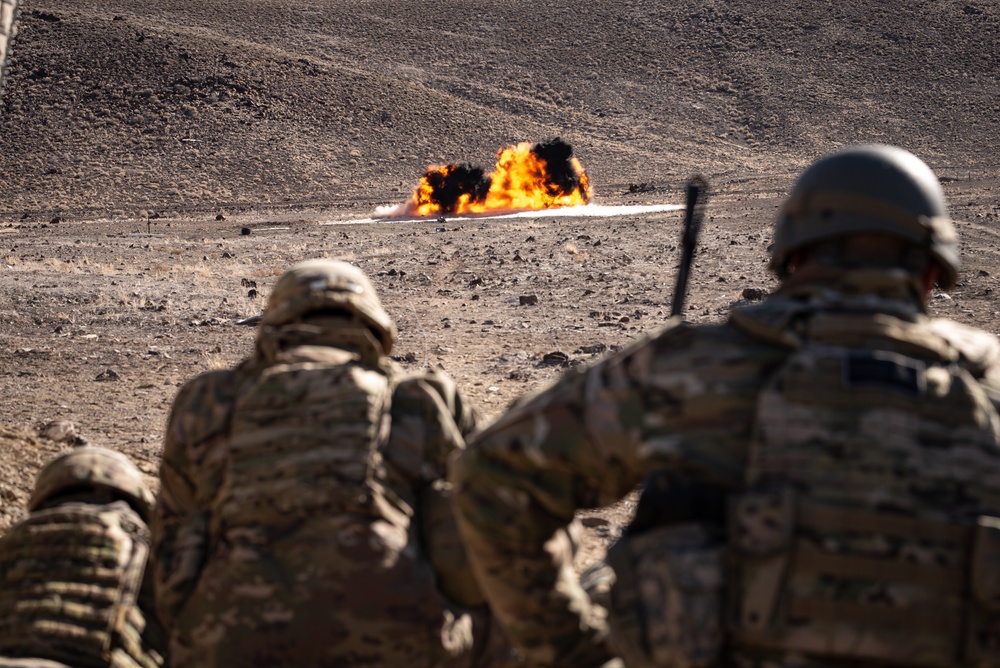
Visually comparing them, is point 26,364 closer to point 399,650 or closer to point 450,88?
point 399,650

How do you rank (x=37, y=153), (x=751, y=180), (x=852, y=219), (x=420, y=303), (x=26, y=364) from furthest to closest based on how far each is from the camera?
(x=37, y=153) → (x=751, y=180) → (x=420, y=303) → (x=26, y=364) → (x=852, y=219)

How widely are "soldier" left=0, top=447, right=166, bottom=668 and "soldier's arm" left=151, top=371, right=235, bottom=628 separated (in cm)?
10

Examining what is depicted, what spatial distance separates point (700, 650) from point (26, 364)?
372 inches

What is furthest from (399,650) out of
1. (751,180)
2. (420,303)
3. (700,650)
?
(751,180)

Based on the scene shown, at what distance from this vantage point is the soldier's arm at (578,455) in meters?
2.39

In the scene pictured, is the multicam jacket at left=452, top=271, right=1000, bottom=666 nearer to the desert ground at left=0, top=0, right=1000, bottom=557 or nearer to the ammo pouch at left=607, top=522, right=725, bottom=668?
the ammo pouch at left=607, top=522, right=725, bottom=668

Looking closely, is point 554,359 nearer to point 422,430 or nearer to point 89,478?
point 89,478

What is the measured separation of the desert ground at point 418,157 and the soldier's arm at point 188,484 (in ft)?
8.58

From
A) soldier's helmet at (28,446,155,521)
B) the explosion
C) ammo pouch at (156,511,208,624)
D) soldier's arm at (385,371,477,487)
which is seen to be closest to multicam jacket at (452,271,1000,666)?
soldier's arm at (385,371,477,487)

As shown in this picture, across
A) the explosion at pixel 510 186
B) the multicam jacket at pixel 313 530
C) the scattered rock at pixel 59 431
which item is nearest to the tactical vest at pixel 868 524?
the multicam jacket at pixel 313 530

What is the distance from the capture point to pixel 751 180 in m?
41.4

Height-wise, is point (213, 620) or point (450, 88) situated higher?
point (213, 620)

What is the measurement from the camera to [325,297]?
13.1ft

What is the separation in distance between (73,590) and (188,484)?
44cm
